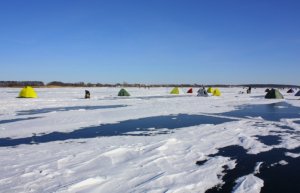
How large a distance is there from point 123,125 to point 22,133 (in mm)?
3484

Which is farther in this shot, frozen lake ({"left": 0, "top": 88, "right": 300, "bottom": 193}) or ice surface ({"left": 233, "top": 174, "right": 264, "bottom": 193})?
frozen lake ({"left": 0, "top": 88, "right": 300, "bottom": 193})

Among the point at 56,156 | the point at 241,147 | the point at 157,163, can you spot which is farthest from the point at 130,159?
the point at 241,147

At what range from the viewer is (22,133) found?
10016mm

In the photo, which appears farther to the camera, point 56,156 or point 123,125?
point 123,125

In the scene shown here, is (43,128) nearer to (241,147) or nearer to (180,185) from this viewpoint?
(241,147)

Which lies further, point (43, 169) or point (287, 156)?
point (287, 156)

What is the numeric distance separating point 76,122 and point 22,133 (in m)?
2.85

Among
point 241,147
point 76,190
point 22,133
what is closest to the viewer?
point 76,190

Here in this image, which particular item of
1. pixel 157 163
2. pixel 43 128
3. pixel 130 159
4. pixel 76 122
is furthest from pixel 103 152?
pixel 76 122

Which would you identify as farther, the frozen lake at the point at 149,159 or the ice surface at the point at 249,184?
the frozen lake at the point at 149,159

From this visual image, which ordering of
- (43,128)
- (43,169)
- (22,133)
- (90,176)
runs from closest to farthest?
(90,176)
(43,169)
(22,133)
(43,128)

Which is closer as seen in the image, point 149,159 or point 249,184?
point 249,184

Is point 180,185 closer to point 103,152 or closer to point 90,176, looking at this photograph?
point 90,176

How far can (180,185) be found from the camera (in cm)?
486
